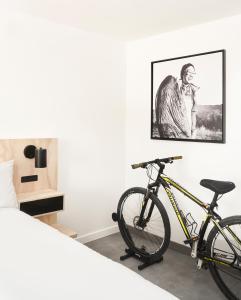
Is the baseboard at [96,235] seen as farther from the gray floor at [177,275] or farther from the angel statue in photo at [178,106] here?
the angel statue in photo at [178,106]

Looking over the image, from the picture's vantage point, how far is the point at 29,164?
2.90 metres

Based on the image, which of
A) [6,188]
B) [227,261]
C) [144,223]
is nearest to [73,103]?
[6,188]

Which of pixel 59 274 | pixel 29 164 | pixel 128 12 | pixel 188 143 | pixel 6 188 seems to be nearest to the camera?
pixel 59 274

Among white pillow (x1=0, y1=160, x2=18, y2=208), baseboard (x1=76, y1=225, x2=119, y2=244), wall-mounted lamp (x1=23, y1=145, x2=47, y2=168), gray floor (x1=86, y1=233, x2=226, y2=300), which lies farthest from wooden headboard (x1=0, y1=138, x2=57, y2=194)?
gray floor (x1=86, y1=233, x2=226, y2=300)

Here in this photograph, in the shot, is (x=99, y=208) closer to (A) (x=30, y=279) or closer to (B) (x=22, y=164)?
(B) (x=22, y=164)

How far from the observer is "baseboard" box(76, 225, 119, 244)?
347 centimetres

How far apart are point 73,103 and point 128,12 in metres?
1.11

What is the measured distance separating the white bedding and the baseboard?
1.70 metres

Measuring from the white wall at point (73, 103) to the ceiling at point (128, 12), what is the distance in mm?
205

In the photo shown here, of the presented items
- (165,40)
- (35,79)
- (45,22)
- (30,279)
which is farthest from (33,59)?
(30,279)

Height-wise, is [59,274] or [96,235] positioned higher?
[59,274]

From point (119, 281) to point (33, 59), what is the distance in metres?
2.34

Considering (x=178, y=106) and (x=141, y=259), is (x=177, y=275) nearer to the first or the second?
(x=141, y=259)

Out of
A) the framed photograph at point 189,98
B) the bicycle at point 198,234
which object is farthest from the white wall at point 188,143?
the bicycle at point 198,234
